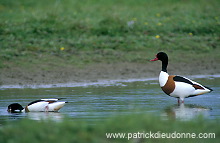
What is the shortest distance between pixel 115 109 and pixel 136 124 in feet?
11.6

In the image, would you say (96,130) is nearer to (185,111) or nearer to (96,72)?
(185,111)

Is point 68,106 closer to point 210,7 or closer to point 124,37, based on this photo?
point 124,37

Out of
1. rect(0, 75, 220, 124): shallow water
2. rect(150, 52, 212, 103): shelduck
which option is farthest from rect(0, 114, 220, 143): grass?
rect(150, 52, 212, 103): shelduck

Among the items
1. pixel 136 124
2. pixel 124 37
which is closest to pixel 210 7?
pixel 124 37

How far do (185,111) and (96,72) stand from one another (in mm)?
5264

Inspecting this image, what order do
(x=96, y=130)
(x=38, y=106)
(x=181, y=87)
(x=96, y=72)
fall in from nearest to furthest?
(x=96, y=130) → (x=38, y=106) → (x=181, y=87) → (x=96, y=72)

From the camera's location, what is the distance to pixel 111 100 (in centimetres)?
1038

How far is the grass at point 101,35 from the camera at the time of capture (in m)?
14.8

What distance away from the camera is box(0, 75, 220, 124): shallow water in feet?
28.9

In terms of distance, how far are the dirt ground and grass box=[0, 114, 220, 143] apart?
7.31 m

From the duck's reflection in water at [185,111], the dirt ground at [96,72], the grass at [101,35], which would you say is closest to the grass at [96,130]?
the duck's reflection in water at [185,111]

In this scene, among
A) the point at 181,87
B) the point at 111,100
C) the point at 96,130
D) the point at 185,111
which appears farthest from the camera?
the point at 111,100

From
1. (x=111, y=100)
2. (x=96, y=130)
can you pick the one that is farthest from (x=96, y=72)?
(x=96, y=130)

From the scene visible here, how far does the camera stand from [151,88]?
40.0ft
